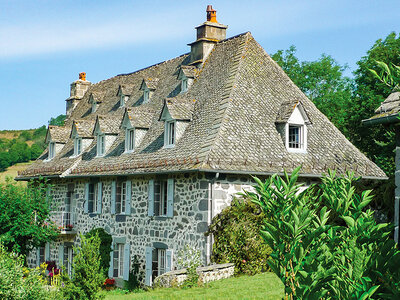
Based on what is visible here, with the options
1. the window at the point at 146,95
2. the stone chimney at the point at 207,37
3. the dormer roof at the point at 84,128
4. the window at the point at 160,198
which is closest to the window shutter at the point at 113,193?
the window at the point at 160,198

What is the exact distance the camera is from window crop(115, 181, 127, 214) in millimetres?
21547

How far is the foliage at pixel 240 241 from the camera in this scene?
617 inches

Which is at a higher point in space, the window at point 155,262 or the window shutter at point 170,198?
the window shutter at point 170,198

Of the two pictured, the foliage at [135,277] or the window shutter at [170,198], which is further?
the foliage at [135,277]

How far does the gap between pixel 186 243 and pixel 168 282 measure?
90.6 inches

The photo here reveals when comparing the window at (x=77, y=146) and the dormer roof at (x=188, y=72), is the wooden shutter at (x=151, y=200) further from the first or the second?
the window at (x=77, y=146)

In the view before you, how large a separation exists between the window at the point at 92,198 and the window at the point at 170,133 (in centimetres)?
615

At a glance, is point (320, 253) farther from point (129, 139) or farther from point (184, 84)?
point (184, 84)

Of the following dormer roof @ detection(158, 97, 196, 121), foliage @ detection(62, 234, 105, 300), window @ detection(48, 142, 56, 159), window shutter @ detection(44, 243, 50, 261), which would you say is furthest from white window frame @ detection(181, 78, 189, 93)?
window shutter @ detection(44, 243, 50, 261)

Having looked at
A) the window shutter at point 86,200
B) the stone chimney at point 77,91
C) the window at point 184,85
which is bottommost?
the window shutter at point 86,200

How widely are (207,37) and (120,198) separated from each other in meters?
7.90

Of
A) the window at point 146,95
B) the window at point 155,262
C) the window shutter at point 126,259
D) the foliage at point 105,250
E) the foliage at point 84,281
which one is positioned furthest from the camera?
the window at point 146,95

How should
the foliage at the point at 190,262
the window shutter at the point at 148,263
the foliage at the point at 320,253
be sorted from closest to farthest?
the foliage at the point at 320,253
the foliage at the point at 190,262
the window shutter at the point at 148,263

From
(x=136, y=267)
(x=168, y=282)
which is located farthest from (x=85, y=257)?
(x=136, y=267)
